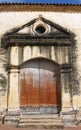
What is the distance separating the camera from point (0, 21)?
15602 mm

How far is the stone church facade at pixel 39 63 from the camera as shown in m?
14.6

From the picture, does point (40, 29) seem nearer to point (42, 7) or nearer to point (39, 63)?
point (42, 7)

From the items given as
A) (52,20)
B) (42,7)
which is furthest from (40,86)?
(42,7)

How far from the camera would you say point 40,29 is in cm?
1575

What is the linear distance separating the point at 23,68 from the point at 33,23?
224cm

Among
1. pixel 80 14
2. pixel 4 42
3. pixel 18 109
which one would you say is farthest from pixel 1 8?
pixel 18 109

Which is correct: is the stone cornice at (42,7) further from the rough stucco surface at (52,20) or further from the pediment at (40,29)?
the pediment at (40,29)

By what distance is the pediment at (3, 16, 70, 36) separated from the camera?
50.5ft

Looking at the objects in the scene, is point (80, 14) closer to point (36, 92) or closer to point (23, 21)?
point (23, 21)

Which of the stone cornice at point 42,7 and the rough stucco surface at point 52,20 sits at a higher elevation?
the stone cornice at point 42,7

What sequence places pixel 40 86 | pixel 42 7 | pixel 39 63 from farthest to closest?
pixel 42 7
pixel 39 63
pixel 40 86

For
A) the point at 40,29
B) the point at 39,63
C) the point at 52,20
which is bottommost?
the point at 39,63

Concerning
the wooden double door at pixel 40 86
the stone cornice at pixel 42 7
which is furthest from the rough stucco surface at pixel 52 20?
the wooden double door at pixel 40 86

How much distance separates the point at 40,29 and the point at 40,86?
2818 millimetres
